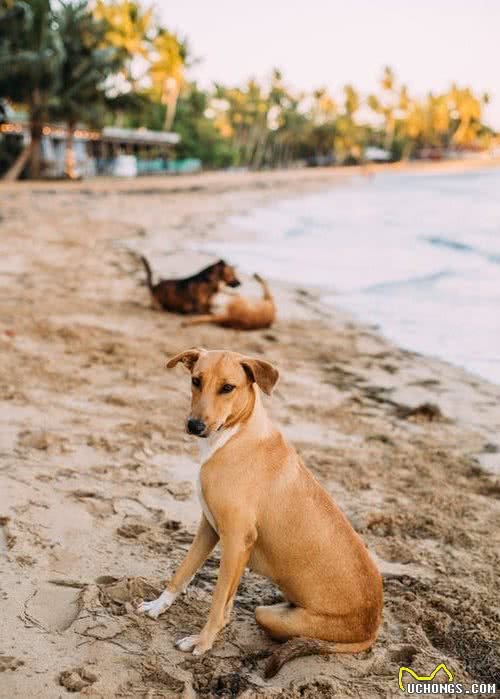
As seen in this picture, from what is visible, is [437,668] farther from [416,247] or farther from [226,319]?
[416,247]

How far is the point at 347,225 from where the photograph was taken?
28062mm

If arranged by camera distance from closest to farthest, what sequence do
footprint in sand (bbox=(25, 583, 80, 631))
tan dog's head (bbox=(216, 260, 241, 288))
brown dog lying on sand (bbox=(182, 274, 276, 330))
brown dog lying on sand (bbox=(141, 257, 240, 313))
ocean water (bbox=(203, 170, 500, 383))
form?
footprint in sand (bbox=(25, 583, 80, 631)) < brown dog lying on sand (bbox=(182, 274, 276, 330)) < brown dog lying on sand (bbox=(141, 257, 240, 313)) < tan dog's head (bbox=(216, 260, 241, 288)) < ocean water (bbox=(203, 170, 500, 383))

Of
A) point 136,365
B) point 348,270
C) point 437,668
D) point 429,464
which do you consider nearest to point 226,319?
point 136,365

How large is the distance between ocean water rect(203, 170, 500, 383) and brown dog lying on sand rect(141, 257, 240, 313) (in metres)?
2.61

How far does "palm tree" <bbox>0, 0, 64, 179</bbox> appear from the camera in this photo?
95.4 ft

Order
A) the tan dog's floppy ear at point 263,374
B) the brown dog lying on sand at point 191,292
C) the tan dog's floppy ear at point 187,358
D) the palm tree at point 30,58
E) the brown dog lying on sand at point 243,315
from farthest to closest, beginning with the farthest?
the palm tree at point 30,58 < the brown dog lying on sand at point 191,292 < the brown dog lying on sand at point 243,315 < the tan dog's floppy ear at point 187,358 < the tan dog's floppy ear at point 263,374

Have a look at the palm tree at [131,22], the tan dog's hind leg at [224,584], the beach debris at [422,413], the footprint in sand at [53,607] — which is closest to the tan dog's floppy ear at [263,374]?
the tan dog's hind leg at [224,584]

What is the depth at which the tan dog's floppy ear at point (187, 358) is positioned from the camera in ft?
9.96

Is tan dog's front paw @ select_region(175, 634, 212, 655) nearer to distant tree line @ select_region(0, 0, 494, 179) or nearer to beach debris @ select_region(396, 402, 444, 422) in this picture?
beach debris @ select_region(396, 402, 444, 422)

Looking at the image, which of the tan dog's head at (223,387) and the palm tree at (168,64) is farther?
the palm tree at (168,64)

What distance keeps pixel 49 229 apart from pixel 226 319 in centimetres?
833

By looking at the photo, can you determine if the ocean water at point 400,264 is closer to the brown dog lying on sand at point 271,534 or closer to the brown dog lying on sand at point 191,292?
the brown dog lying on sand at point 191,292

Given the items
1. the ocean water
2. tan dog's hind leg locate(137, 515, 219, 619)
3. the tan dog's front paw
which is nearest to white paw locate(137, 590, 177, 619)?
tan dog's hind leg locate(137, 515, 219, 619)

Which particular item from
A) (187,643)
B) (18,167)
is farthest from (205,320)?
(18,167)
